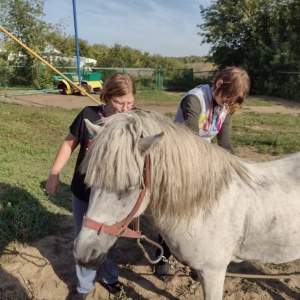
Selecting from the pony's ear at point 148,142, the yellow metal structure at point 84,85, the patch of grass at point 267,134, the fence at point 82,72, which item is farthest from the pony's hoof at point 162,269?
the fence at point 82,72

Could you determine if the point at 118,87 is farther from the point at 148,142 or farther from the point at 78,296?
the point at 78,296

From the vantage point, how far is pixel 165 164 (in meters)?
1.52

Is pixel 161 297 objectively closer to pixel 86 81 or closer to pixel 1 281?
pixel 1 281

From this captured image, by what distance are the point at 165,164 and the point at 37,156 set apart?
4.77 meters

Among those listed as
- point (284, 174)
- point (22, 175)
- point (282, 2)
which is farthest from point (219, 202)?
point (282, 2)

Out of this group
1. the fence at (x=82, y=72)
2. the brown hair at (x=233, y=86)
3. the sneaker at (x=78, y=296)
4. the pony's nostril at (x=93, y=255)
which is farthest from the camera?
the fence at (x=82, y=72)

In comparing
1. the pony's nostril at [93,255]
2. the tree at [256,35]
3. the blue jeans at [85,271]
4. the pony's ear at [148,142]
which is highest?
the tree at [256,35]

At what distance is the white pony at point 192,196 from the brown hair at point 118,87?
1.22ft

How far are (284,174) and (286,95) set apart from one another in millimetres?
16326

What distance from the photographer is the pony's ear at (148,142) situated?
1355 mm

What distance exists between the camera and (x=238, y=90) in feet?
6.86

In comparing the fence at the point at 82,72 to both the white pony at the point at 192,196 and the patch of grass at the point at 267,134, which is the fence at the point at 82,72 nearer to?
the patch of grass at the point at 267,134

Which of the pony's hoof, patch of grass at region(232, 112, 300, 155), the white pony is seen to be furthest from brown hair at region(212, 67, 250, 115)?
patch of grass at region(232, 112, 300, 155)

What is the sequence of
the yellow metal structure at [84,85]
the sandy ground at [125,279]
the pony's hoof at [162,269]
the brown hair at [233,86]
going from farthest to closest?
1. the yellow metal structure at [84,85]
2. the pony's hoof at [162,269]
3. the sandy ground at [125,279]
4. the brown hair at [233,86]
